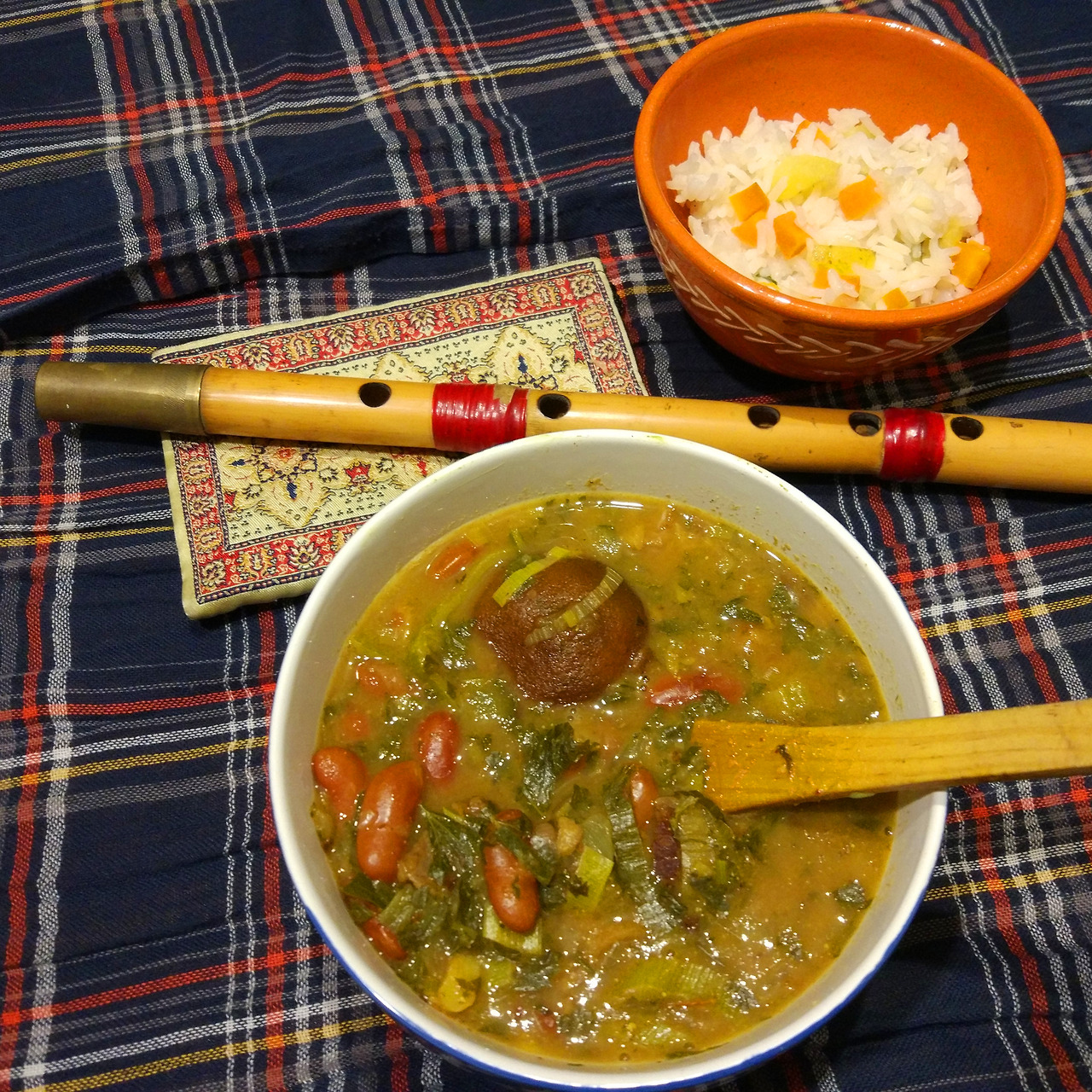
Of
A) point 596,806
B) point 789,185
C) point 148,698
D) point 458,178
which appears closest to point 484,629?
point 596,806

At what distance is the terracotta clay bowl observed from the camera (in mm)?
1837

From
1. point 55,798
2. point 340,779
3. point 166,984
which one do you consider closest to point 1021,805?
point 340,779

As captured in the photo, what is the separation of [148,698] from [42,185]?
1.49 m

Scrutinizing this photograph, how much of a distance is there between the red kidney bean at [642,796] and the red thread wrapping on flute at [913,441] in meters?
0.96

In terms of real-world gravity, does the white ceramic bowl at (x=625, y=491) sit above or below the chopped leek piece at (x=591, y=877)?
above

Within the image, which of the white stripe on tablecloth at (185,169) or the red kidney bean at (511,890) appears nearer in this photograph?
the red kidney bean at (511,890)

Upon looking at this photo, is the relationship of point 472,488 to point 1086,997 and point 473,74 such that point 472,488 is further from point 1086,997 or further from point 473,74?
point 473,74

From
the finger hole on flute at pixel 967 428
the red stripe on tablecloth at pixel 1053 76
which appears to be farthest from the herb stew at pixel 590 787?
the red stripe on tablecloth at pixel 1053 76

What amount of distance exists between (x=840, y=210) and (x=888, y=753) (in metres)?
1.35

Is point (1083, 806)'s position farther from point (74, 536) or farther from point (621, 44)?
point (621, 44)

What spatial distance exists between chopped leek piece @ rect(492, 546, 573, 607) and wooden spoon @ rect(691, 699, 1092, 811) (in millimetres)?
387

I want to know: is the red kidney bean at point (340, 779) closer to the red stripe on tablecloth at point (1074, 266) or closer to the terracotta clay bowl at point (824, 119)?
the terracotta clay bowl at point (824, 119)

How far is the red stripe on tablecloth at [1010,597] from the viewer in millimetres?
1956

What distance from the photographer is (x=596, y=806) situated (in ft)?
4.87
